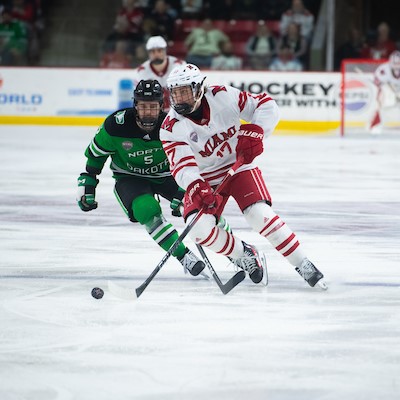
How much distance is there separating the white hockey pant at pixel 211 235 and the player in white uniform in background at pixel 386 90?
822 centimetres

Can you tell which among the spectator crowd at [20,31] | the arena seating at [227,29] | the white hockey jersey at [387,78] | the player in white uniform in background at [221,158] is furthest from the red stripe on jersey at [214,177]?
the arena seating at [227,29]

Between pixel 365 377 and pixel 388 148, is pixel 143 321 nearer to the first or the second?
pixel 365 377

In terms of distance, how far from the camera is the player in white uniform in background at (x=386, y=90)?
1210cm

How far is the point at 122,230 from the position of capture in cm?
568

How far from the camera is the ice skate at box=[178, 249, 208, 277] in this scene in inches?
170

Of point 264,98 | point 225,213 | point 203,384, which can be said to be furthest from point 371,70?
point 203,384

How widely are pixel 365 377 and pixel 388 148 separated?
8073mm

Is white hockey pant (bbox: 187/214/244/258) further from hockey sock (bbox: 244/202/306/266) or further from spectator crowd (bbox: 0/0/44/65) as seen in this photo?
spectator crowd (bbox: 0/0/44/65)

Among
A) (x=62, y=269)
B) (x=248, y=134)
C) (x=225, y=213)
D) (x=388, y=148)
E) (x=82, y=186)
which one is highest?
(x=248, y=134)

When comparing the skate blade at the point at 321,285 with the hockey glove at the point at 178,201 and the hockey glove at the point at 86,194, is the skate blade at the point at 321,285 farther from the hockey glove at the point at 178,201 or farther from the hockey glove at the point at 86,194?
the hockey glove at the point at 86,194

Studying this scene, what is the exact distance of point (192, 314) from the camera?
3.71 m

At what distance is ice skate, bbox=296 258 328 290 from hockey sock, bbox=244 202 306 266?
28mm

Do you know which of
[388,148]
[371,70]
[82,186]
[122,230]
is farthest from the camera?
[371,70]

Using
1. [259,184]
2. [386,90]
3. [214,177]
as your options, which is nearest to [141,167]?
[214,177]
